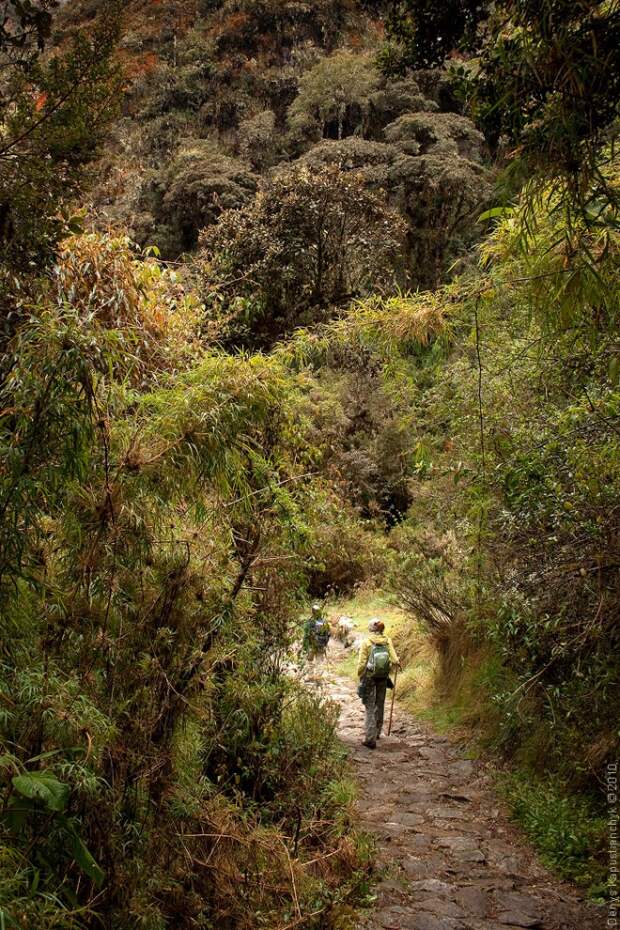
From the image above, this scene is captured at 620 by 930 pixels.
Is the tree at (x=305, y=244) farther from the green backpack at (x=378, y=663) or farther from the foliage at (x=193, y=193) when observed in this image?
the foliage at (x=193, y=193)

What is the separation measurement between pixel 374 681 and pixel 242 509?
4.40 m

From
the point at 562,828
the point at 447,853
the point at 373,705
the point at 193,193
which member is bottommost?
the point at 447,853

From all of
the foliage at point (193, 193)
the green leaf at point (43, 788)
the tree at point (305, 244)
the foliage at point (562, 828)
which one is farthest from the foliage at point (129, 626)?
the foliage at point (193, 193)

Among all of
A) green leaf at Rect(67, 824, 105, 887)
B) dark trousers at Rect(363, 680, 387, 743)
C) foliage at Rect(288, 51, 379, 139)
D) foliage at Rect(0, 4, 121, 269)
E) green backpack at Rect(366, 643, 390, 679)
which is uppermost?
foliage at Rect(288, 51, 379, 139)

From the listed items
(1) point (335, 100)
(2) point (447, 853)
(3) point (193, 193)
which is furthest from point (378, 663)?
(1) point (335, 100)

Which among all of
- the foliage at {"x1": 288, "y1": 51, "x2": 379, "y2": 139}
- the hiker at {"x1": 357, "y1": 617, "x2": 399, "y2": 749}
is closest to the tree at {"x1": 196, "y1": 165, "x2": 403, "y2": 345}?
the hiker at {"x1": 357, "y1": 617, "x2": 399, "y2": 749}

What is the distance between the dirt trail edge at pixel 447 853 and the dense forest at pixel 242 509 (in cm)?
24

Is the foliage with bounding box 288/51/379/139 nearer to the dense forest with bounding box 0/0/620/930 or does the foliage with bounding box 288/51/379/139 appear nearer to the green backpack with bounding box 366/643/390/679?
the dense forest with bounding box 0/0/620/930

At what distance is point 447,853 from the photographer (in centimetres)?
476

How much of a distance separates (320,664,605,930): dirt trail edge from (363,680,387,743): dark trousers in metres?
0.19

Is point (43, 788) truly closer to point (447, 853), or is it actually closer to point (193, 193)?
point (447, 853)

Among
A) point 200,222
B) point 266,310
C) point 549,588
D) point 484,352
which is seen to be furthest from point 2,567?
point 200,222

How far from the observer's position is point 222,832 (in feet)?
11.2

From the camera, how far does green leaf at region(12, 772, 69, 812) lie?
6.12 ft
